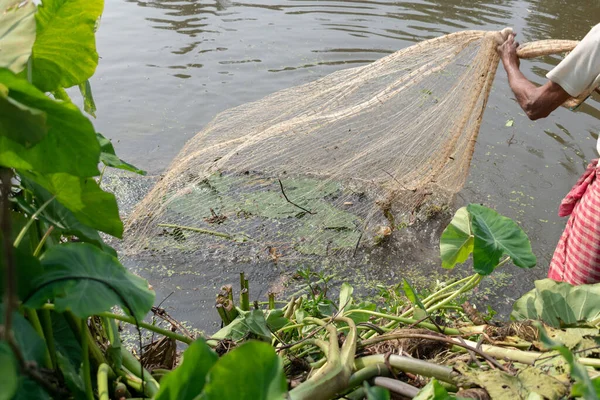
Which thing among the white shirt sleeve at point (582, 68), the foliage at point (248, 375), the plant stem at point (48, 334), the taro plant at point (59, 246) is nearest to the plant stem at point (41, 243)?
the taro plant at point (59, 246)

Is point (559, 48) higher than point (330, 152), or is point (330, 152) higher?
point (559, 48)

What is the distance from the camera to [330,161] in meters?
3.75

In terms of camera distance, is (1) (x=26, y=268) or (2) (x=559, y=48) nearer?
(1) (x=26, y=268)

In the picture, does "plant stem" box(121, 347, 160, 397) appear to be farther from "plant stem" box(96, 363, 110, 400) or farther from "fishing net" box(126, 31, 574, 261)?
"fishing net" box(126, 31, 574, 261)

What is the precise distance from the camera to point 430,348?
1283 mm

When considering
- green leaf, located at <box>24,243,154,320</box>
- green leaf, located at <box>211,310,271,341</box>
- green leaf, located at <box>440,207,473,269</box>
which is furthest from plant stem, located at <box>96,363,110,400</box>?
green leaf, located at <box>440,207,473,269</box>

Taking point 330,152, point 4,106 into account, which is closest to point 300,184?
point 330,152

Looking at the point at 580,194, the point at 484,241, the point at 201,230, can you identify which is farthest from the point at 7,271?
the point at 201,230

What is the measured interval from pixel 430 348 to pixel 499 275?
9.43 ft

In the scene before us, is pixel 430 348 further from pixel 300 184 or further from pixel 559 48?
pixel 300 184

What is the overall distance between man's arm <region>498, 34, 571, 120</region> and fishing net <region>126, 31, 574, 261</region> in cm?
13

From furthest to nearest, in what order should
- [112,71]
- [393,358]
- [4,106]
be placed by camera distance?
[112,71] → [393,358] → [4,106]

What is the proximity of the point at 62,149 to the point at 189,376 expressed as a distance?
0.36 meters

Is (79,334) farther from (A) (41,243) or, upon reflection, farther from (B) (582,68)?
(B) (582,68)
